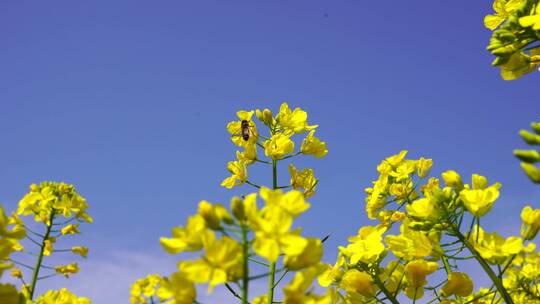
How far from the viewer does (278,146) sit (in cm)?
414

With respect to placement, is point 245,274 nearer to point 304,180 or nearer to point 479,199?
point 479,199

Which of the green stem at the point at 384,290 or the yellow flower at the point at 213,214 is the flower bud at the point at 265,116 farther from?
the yellow flower at the point at 213,214

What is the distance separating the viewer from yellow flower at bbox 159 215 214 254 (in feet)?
5.60

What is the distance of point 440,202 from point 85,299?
355cm

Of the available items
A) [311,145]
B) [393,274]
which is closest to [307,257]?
[393,274]

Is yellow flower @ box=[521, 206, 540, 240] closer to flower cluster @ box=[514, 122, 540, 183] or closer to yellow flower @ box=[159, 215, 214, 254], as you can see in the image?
flower cluster @ box=[514, 122, 540, 183]

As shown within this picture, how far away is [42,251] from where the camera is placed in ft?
19.6

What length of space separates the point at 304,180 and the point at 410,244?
1535 millimetres

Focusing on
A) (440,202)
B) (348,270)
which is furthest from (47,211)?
(440,202)

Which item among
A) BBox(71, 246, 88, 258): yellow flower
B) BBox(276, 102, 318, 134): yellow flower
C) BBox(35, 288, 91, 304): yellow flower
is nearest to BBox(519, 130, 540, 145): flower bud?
BBox(276, 102, 318, 134): yellow flower

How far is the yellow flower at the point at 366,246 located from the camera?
3.11 meters

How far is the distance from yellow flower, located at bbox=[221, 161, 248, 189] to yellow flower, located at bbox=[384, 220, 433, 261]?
1.82 meters

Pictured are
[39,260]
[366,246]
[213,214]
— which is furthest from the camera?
[39,260]

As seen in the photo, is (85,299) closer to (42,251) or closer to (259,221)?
(42,251)
